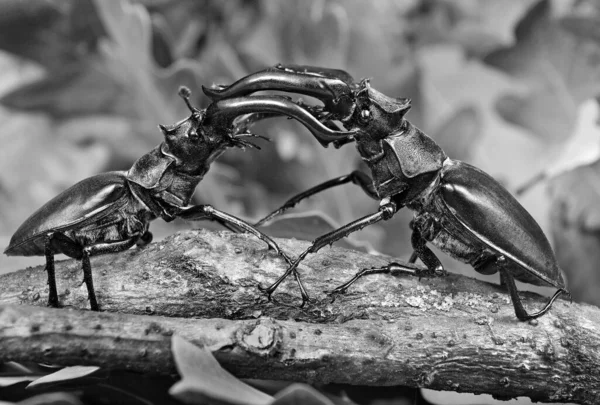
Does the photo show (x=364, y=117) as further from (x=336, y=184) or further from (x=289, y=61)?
(x=289, y=61)

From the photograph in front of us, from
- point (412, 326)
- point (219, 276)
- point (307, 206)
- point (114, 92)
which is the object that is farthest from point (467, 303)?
point (114, 92)

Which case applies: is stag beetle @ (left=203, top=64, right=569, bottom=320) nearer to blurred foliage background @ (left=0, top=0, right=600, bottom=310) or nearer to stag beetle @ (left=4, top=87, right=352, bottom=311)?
stag beetle @ (left=4, top=87, right=352, bottom=311)

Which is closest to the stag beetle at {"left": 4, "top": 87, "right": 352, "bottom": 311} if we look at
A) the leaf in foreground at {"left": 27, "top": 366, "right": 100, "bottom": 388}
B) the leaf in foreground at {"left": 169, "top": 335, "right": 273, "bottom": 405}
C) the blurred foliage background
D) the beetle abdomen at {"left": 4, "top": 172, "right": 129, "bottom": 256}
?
the beetle abdomen at {"left": 4, "top": 172, "right": 129, "bottom": 256}

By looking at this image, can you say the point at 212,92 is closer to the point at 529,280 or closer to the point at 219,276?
the point at 219,276

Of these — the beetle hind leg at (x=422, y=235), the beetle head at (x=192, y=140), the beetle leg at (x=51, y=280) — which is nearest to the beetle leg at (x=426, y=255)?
the beetle hind leg at (x=422, y=235)

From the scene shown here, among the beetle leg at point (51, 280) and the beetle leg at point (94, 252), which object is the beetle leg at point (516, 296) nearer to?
the beetle leg at point (94, 252)

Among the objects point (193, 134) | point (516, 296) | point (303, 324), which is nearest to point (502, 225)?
point (516, 296)
